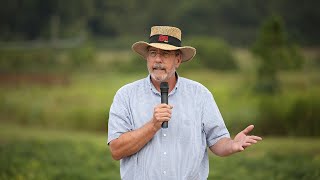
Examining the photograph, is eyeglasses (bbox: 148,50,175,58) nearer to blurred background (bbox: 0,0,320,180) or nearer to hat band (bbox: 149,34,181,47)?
hat band (bbox: 149,34,181,47)

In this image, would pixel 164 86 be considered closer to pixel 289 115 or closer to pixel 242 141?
pixel 242 141

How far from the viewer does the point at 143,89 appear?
3004 mm

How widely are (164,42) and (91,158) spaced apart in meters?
4.87

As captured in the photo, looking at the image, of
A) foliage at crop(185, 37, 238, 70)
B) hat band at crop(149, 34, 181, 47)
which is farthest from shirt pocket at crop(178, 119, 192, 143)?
foliage at crop(185, 37, 238, 70)

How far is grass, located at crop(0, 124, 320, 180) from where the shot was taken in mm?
7023

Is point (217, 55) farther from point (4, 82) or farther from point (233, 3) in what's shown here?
point (4, 82)

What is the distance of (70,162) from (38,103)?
1.47 m

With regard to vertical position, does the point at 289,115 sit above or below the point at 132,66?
below

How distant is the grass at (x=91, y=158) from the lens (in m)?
7.02

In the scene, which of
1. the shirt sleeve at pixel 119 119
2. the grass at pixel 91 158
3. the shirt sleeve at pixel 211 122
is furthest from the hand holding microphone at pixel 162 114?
the grass at pixel 91 158

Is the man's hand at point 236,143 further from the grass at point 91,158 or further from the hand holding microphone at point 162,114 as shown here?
the grass at point 91,158

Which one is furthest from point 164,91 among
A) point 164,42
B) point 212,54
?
point 212,54

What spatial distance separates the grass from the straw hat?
374 cm

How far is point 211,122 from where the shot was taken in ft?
9.87
